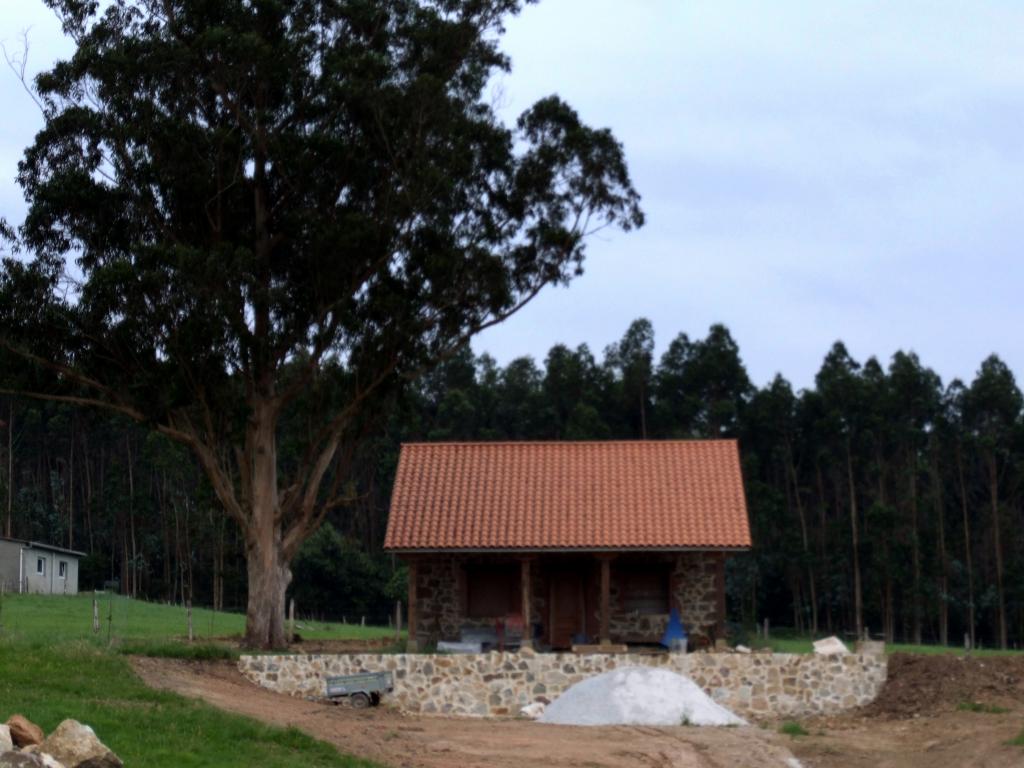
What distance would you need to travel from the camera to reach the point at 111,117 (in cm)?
2958

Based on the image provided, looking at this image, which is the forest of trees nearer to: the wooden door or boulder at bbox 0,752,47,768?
the wooden door

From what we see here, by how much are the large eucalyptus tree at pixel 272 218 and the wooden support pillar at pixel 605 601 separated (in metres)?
5.73

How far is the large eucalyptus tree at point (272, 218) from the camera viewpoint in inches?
1136

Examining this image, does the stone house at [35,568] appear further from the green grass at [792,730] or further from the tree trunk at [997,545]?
the tree trunk at [997,545]

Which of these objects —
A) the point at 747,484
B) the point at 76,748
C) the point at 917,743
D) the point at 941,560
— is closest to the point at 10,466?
the point at 747,484

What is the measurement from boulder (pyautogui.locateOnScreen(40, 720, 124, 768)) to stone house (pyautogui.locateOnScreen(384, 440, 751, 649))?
16.5m

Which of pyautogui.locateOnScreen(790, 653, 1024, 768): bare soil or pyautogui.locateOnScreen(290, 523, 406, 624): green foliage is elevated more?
pyautogui.locateOnScreen(290, 523, 406, 624): green foliage

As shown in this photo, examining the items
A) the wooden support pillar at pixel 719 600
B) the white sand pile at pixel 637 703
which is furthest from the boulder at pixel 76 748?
the wooden support pillar at pixel 719 600

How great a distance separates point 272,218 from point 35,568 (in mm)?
32936

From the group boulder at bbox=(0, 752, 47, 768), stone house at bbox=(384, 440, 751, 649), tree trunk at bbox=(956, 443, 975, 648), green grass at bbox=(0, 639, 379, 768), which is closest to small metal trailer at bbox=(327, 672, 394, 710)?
stone house at bbox=(384, 440, 751, 649)

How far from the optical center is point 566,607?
32250mm

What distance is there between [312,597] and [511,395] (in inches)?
694

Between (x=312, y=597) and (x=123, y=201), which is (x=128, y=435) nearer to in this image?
(x=312, y=597)

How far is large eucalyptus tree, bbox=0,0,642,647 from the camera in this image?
28.9 m
